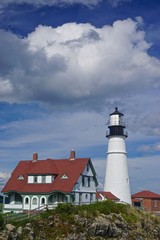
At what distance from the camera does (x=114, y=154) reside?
51.2 m

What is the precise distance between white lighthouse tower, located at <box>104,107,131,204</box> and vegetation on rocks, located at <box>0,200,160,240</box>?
1078 cm

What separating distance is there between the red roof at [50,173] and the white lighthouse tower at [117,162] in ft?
19.6

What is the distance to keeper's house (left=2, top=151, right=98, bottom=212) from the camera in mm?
43406

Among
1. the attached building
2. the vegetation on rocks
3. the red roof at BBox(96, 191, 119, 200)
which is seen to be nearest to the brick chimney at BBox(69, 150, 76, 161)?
the red roof at BBox(96, 191, 119, 200)

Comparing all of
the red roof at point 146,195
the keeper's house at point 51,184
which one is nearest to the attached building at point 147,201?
the red roof at point 146,195

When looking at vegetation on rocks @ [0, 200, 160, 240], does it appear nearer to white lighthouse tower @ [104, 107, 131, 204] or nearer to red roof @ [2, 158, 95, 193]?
red roof @ [2, 158, 95, 193]

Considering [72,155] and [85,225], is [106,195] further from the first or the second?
[85,225]

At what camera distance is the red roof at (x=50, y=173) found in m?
43.6

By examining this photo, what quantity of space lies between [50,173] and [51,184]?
1.23 metres

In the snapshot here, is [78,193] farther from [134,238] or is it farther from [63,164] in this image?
[134,238]

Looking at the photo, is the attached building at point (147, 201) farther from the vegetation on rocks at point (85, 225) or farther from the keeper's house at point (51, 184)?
the vegetation on rocks at point (85, 225)

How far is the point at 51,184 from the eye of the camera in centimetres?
4434

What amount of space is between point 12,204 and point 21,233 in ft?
53.7

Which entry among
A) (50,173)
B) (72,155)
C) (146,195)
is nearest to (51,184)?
(50,173)
